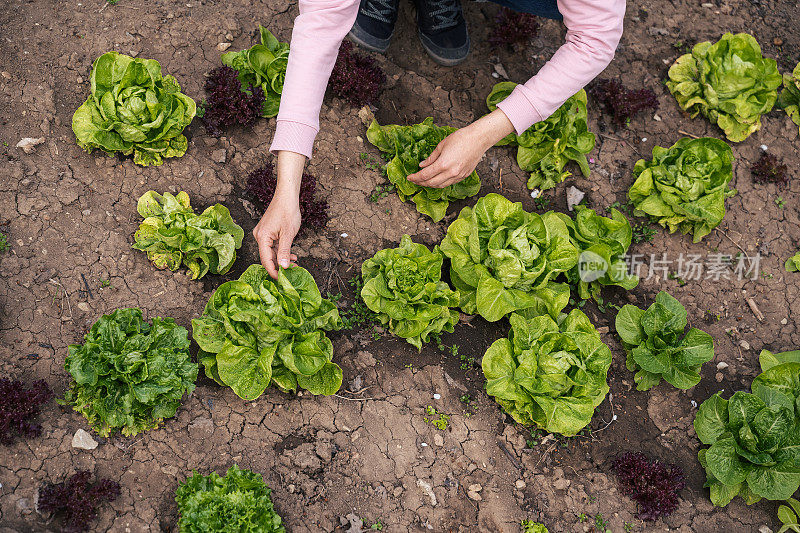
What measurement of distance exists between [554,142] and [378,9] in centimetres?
204

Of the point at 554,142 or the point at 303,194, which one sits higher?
the point at 554,142

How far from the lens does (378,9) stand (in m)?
5.69

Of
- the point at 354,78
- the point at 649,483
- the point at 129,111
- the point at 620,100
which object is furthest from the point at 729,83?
the point at 129,111

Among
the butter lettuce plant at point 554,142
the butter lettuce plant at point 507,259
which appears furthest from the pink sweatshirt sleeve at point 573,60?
the butter lettuce plant at point 554,142

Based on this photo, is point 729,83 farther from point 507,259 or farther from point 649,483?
point 649,483

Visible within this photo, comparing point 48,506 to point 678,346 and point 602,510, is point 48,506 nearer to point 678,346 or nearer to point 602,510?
point 602,510

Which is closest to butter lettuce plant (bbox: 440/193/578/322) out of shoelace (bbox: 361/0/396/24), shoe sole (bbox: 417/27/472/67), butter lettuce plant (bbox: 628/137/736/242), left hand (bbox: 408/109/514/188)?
left hand (bbox: 408/109/514/188)

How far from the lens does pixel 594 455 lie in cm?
459

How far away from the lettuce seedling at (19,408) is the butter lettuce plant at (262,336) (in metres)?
1.00

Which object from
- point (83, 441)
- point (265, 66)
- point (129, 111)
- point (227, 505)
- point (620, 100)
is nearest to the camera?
point (227, 505)

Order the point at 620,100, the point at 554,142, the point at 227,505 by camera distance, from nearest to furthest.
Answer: the point at 227,505 → the point at 554,142 → the point at 620,100

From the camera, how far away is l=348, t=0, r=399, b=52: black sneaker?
569 cm

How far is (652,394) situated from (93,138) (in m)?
4.77

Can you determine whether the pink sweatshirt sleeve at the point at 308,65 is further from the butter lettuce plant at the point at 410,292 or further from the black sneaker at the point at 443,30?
the black sneaker at the point at 443,30
